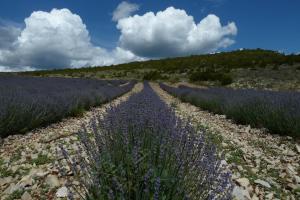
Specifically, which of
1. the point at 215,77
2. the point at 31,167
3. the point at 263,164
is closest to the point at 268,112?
the point at 263,164

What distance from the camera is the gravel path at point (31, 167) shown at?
306cm

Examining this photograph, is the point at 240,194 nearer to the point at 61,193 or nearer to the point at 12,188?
the point at 61,193

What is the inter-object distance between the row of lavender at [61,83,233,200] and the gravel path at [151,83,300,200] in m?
0.88

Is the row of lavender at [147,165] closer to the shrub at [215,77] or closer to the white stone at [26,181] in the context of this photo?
the white stone at [26,181]

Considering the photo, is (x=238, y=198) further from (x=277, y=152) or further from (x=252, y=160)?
(x=277, y=152)

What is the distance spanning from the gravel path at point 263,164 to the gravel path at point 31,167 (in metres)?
1.74

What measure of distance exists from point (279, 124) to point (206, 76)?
21.3m

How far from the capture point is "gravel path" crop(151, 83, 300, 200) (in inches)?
132

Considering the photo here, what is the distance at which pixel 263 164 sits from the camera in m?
4.24

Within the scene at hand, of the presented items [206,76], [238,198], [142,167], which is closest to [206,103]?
[238,198]

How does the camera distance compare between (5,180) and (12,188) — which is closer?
(12,188)

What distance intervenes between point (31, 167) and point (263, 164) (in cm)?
283

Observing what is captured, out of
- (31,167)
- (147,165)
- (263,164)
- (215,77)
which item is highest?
(147,165)

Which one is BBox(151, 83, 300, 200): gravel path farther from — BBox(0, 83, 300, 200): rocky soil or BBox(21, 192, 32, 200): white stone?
BBox(21, 192, 32, 200): white stone
